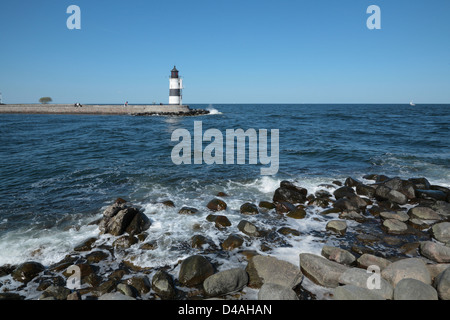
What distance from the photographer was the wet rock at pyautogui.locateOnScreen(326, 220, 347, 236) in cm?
830

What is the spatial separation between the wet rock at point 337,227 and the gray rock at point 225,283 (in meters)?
3.96

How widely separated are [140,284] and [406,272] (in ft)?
19.0

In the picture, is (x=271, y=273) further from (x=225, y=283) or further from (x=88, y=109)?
(x=88, y=109)

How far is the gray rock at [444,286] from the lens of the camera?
5.12 m

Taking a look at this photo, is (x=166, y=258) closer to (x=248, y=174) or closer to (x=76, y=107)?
(x=248, y=174)

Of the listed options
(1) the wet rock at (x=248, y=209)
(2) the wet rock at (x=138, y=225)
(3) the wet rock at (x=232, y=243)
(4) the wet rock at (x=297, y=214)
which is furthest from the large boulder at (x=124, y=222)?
(4) the wet rock at (x=297, y=214)

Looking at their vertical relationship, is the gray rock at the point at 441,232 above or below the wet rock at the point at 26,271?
above

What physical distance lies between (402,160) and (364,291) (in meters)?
16.0

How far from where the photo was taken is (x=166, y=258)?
23.1ft

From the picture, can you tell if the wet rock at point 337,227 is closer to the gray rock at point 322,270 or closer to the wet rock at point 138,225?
the gray rock at point 322,270

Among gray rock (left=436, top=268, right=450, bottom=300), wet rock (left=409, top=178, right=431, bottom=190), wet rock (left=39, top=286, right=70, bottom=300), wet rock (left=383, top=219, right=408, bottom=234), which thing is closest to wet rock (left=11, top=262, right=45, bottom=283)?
wet rock (left=39, top=286, right=70, bottom=300)

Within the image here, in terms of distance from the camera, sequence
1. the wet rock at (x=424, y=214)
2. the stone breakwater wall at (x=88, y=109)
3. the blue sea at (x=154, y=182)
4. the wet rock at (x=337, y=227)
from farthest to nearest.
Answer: the stone breakwater wall at (x=88, y=109) → the wet rock at (x=424, y=214) → the wet rock at (x=337, y=227) → the blue sea at (x=154, y=182)

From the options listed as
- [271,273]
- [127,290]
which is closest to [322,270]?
[271,273]

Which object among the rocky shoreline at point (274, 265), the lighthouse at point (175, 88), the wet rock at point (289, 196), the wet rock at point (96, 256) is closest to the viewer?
the rocky shoreline at point (274, 265)
